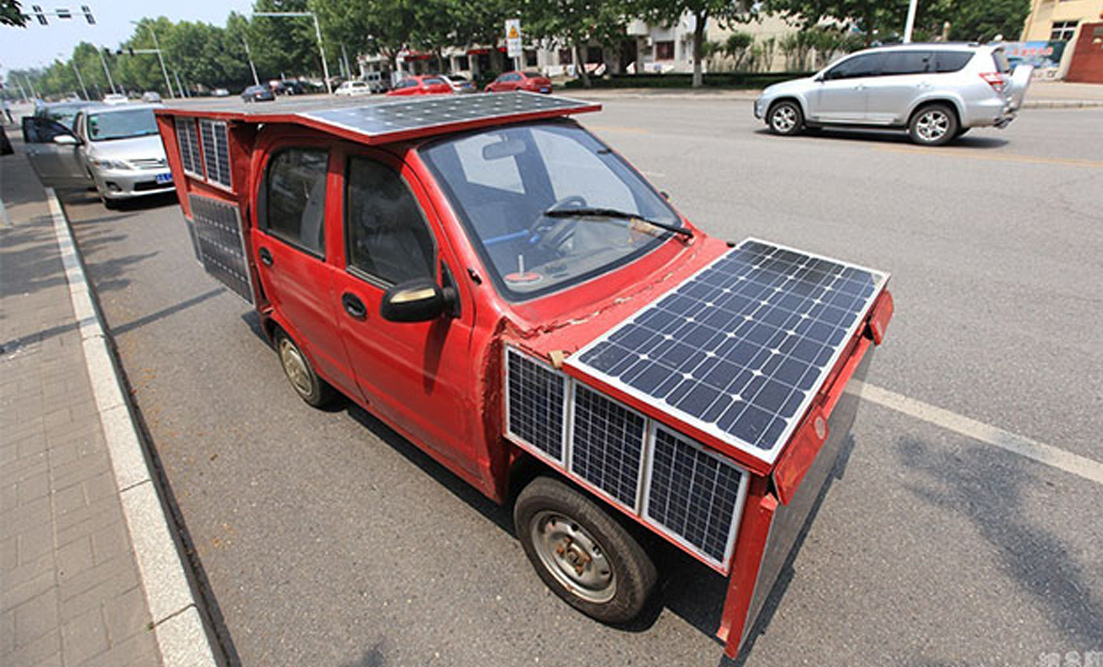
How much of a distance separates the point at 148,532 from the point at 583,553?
2.16 meters

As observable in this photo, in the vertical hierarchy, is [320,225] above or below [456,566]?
above

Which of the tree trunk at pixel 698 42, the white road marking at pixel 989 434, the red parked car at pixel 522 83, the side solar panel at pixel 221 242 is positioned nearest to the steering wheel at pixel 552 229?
the white road marking at pixel 989 434

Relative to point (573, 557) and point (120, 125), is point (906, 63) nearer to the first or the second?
point (573, 557)

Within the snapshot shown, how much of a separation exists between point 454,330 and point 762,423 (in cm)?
123

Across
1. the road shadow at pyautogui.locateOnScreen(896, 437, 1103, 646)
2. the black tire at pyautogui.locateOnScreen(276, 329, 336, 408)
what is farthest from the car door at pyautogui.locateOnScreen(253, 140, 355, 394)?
the road shadow at pyautogui.locateOnScreen(896, 437, 1103, 646)

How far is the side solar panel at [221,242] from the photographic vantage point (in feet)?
12.6

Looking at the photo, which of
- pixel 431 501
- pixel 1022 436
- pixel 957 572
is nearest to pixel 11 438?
pixel 431 501

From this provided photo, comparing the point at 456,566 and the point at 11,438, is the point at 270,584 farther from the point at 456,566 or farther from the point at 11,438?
the point at 11,438

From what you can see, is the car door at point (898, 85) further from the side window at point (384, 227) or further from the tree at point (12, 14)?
the tree at point (12, 14)

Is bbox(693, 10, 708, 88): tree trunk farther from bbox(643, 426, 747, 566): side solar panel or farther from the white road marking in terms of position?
bbox(643, 426, 747, 566): side solar panel

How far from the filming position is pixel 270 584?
263 cm

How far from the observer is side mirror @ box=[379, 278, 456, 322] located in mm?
2154

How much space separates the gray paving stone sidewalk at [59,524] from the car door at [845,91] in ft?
42.8

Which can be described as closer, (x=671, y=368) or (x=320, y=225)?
(x=671, y=368)
